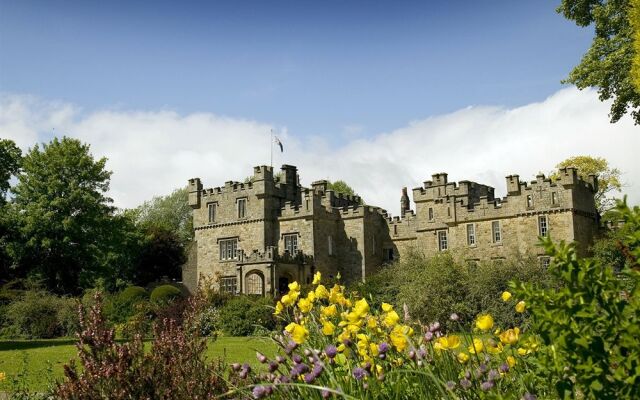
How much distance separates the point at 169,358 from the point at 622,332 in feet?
14.3

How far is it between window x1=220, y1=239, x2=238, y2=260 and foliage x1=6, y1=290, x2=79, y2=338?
13676 millimetres

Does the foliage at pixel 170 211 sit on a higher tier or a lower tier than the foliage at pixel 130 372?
higher

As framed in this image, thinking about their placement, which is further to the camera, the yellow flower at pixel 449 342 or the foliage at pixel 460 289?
the foliage at pixel 460 289

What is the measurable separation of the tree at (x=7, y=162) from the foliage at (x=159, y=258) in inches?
524

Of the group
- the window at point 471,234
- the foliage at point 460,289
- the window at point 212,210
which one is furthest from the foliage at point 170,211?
the foliage at point 460,289

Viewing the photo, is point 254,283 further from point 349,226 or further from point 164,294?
point 164,294

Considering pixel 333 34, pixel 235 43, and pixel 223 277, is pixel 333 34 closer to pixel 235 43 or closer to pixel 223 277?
pixel 235 43

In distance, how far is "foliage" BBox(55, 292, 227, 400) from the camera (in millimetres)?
5883

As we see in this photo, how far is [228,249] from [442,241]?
46.9 feet

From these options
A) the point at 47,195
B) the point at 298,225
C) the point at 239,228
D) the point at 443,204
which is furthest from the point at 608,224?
the point at 47,195

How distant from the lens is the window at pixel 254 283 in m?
42.6

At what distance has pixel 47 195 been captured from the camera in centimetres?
4200

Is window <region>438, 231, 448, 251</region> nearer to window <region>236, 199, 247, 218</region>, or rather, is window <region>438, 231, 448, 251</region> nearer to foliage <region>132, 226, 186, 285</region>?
window <region>236, 199, 247, 218</region>

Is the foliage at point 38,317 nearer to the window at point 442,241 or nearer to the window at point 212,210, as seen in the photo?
the window at point 212,210
